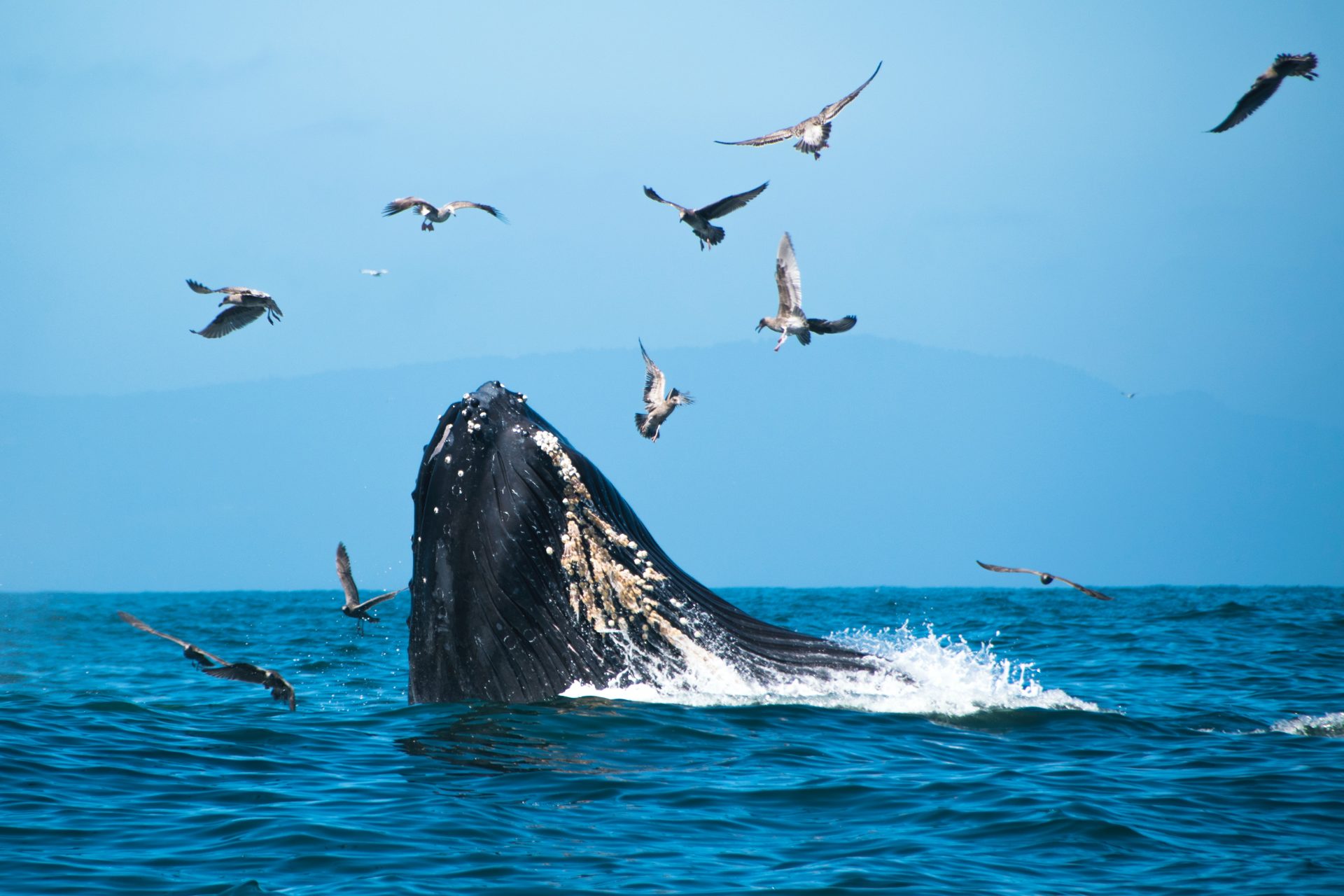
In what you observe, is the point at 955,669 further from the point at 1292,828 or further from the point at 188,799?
the point at 188,799

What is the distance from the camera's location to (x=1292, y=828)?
23.4ft

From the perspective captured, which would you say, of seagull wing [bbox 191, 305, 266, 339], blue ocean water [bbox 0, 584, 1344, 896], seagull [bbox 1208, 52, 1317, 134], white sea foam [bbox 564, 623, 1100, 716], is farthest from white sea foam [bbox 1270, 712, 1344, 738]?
seagull wing [bbox 191, 305, 266, 339]

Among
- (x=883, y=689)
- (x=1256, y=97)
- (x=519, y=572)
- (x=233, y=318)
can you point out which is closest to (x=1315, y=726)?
(x=883, y=689)

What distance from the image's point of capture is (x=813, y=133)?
13.0 meters

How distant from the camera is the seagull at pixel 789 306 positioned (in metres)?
13.2

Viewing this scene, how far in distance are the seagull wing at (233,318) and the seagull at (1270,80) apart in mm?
9136

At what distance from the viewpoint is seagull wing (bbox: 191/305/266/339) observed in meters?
13.4

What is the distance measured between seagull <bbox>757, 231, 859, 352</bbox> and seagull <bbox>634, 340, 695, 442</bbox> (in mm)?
1153

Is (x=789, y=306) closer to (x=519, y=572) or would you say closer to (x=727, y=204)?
(x=727, y=204)

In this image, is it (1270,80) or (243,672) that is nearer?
(243,672)

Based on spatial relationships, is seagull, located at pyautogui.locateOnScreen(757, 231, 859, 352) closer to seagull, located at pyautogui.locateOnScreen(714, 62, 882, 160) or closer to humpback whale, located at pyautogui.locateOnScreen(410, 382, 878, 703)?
seagull, located at pyautogui.locateOnScreen(714, 62, 882, 160)

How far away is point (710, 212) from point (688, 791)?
682cm

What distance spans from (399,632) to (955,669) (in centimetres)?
1558

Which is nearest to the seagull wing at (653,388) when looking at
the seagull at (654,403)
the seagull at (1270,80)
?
the seagull at (654,403)
